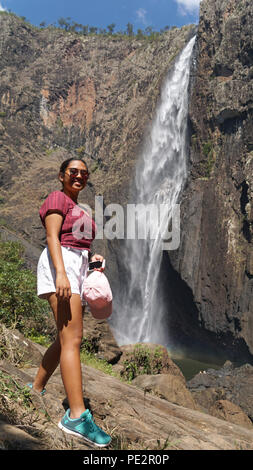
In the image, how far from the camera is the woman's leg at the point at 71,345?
3018 millimetres

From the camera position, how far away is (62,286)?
304 cm

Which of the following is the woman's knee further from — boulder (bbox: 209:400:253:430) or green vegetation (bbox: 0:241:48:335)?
boulder (bbox: 209:400:253:430)

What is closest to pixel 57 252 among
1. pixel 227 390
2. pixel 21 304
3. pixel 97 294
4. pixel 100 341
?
pixel 97 294

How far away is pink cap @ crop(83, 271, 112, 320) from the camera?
3270 mm

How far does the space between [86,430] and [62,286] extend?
39.8 inches

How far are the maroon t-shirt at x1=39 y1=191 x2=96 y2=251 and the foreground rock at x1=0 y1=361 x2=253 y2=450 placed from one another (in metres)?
1.33

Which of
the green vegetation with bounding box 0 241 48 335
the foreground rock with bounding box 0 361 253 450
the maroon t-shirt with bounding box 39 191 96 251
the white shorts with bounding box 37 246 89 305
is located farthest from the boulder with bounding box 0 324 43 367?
the green vegetation with bounding box 0 241 48 335

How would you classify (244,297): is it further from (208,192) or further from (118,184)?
(118,184)

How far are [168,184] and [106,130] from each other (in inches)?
778

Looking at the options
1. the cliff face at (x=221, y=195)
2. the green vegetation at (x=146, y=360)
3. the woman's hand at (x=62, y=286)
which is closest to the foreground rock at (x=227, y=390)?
the green vegetation at (x=146, y=360)

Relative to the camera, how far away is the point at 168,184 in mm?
31266

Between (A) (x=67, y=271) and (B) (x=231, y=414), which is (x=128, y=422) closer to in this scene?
(A) (x=67, y=271)
